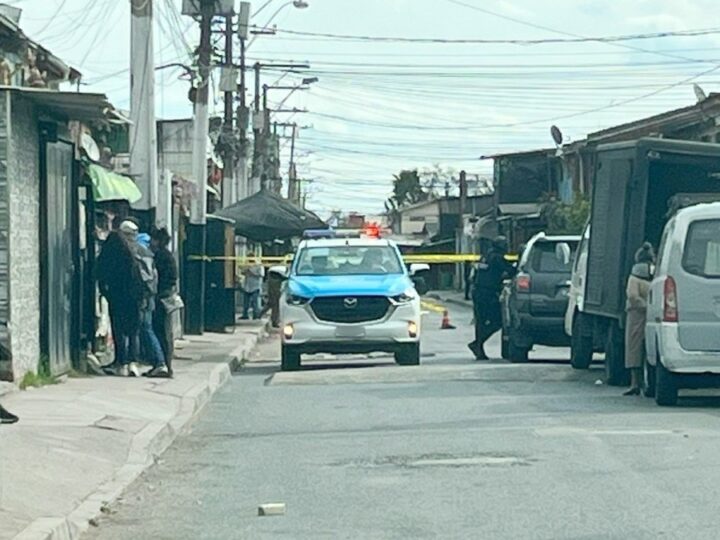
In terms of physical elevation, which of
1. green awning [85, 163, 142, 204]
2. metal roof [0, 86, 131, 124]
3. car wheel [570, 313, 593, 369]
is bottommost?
car wheel [570, 313, 593, 369]

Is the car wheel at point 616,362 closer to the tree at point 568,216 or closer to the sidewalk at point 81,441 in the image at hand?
the sidewalk at point 81,441

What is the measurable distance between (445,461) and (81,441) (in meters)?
3.05

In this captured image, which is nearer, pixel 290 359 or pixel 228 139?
pixel 290 359

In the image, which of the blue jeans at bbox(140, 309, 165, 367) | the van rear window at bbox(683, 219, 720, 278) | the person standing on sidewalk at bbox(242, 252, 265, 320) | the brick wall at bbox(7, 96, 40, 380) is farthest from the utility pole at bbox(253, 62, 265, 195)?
the van rear window at bbox(683, 219, 720, 278)

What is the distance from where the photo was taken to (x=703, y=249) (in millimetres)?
16094

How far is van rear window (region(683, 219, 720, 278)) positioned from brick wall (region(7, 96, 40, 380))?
6673 mm

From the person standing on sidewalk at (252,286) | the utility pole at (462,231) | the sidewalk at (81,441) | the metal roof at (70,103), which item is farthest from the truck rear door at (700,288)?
the utility pole at (462,231)

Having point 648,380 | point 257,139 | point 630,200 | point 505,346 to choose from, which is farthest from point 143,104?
point 257,139

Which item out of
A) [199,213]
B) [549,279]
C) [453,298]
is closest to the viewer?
[549,279]

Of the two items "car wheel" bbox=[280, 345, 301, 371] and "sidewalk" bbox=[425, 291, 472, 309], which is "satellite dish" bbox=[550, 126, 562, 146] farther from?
"car wheel" bbox=[280, 345, 301, 371]

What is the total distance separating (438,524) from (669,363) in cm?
665

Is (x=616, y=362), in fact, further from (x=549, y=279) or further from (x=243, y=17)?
(x=243, y=17)

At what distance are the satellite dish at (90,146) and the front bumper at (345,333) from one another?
4609 millimetres

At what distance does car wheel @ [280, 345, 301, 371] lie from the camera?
23234mm
